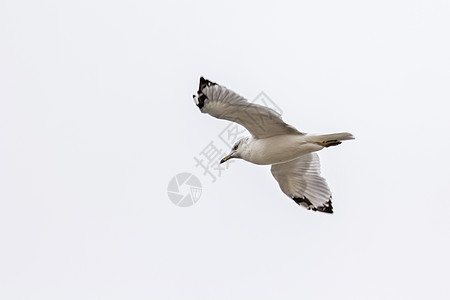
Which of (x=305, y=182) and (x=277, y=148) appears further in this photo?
(x=305, y=182)

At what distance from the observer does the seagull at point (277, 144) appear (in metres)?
11.4

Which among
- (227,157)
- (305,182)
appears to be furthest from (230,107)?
(305,182)

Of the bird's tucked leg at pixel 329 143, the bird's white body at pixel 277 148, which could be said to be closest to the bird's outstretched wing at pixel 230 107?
the bird's white body at pixel 277 148

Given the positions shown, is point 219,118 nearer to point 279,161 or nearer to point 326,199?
point 279,161

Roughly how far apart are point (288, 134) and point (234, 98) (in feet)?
3.99

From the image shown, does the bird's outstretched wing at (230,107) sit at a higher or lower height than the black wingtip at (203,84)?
lower

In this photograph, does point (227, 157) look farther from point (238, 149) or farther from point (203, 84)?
point (203, 84)

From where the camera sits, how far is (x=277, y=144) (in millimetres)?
12172

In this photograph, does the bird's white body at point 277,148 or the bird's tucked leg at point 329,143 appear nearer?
the bird's tucked leg at point 329,143

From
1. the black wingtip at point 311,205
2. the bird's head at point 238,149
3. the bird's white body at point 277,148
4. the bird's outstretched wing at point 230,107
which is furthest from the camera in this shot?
the black wingtip at point 311,205

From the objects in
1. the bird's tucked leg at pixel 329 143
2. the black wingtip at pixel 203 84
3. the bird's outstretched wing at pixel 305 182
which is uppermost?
the black wingtip at pixel 203 84

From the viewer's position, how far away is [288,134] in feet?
39.9

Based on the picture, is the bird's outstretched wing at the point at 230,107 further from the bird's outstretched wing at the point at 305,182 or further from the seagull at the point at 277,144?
the bird's outstretched wing at the point at 305,182

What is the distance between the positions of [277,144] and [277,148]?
6cm
